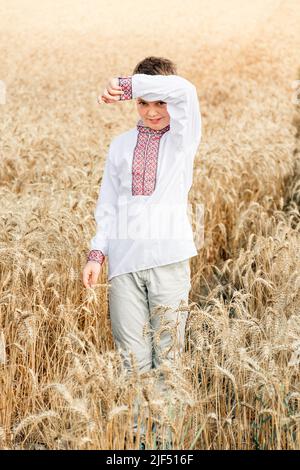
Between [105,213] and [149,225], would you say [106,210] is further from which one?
[149,225]

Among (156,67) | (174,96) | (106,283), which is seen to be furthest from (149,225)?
(106,283)

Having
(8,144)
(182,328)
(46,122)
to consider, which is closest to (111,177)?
(182,328)

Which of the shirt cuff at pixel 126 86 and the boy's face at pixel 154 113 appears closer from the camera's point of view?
the shirt cuff at pixel 126 86

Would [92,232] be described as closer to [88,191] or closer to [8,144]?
[88,191]

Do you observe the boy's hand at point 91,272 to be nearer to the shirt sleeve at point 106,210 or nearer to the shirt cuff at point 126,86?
the shirt sleeve at point 106,210

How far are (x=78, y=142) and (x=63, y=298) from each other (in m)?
4.05

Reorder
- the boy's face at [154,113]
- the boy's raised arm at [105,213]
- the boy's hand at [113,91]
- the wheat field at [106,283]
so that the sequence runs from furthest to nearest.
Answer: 1. the boy's raised arm at [105,213]
2. the boy's face at [154,113]
3. the boy's hand at [113,91]
4. the wheat field at [106,283]

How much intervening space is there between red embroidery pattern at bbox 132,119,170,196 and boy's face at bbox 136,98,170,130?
2.2 inches

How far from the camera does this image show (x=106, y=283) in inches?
153

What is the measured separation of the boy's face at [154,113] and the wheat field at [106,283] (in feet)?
2.30

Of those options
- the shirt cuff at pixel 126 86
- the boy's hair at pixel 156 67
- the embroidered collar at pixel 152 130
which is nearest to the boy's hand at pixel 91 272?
the embroidered collar at pixel 152 130

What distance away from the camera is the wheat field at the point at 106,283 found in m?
2.45

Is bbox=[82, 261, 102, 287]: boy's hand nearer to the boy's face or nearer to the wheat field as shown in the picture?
the wheat field
